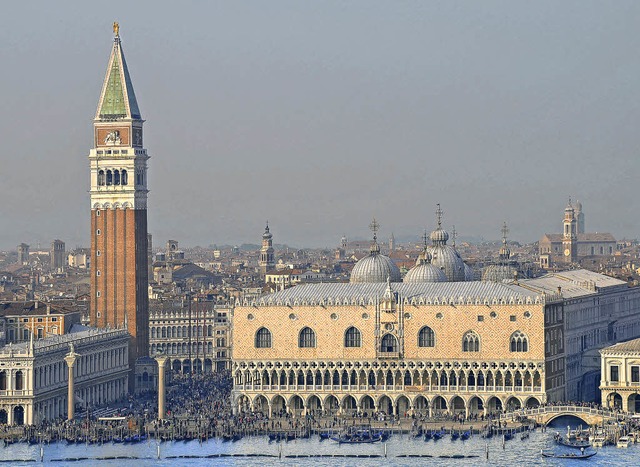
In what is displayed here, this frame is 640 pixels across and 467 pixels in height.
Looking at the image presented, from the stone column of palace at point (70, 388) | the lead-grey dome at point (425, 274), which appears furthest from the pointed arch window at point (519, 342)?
the stone column of palace at point (70, 388)

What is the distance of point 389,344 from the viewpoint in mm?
105750

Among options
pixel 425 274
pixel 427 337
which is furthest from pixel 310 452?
pixel 425 274

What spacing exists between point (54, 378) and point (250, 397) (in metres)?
8.92

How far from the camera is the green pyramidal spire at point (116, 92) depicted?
394 feet

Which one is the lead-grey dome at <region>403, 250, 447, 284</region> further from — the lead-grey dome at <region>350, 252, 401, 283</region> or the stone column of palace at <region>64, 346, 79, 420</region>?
the stone column of palace at <region>64, 346, 79, 420</region>

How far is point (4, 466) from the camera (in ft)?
300

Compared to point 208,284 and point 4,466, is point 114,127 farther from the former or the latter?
point 208,284

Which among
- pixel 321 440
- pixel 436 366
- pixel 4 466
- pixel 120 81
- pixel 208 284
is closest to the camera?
pixel 4 466

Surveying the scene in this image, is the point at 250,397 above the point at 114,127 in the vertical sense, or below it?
below

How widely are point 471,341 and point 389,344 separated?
12.5ft

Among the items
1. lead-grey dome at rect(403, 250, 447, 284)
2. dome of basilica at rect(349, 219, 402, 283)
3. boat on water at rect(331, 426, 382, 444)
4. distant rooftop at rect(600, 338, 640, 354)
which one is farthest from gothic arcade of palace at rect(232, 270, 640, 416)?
boat on water at rect(331, 426, 382, 444)

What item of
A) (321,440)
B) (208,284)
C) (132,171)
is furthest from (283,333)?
(208,284)

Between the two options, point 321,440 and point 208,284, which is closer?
point 321,440

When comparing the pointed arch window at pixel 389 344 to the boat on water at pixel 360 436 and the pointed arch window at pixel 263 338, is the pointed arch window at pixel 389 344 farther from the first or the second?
the boat on water at pixel 360 436
